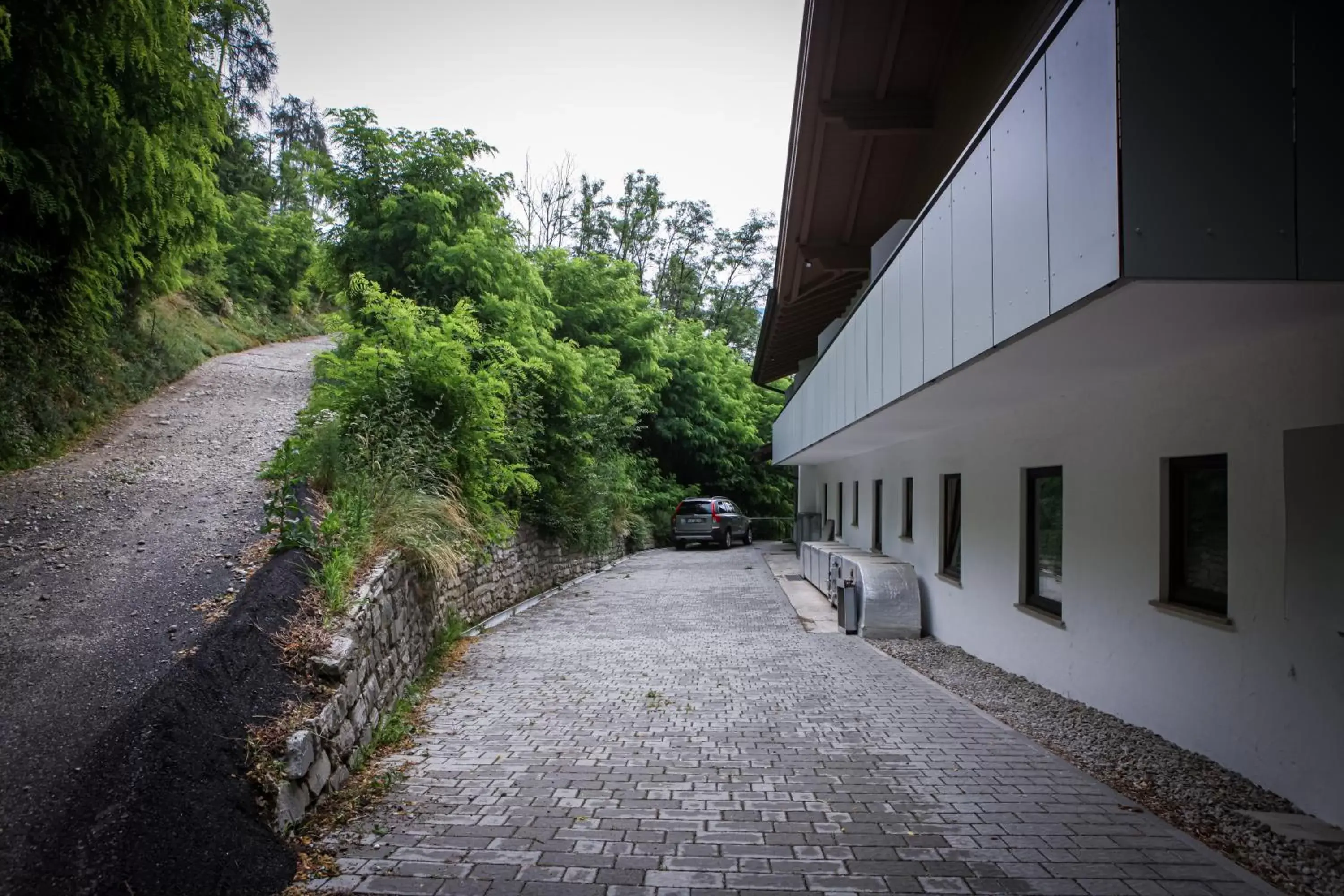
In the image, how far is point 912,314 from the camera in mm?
5945

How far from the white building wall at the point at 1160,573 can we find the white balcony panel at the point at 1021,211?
1430 millimetres

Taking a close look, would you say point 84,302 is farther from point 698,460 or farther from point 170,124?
point 698,460

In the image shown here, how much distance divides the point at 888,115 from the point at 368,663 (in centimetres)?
818

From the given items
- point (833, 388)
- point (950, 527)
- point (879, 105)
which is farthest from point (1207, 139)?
point (950, 527)

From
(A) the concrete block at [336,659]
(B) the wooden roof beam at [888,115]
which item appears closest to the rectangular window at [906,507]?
(B) the wooden roof beam at [888,115]

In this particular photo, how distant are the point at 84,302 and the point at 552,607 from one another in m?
7.49

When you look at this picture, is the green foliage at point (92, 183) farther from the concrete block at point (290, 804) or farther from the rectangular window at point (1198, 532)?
the rectangular window at point (1198, 532)

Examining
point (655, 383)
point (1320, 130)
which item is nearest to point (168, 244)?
point (1320, 130)

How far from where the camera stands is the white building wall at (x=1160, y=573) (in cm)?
387

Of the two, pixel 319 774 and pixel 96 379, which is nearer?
pixel 319 774

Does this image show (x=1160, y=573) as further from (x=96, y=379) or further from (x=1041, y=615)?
(x=96, y=379)

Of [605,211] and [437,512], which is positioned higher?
[605,211]

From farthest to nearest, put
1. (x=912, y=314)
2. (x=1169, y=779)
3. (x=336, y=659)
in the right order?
1. (x=912, y=314)
2. (x=336, y=659)
3. (x=1169, y=779)

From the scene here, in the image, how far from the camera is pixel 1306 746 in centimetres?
392
